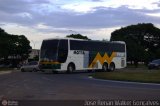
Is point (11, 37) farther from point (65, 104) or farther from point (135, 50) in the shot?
point (65, 104)

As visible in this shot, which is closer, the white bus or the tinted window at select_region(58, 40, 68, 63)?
the tinted window at select_region(58, 40, 68, 63)

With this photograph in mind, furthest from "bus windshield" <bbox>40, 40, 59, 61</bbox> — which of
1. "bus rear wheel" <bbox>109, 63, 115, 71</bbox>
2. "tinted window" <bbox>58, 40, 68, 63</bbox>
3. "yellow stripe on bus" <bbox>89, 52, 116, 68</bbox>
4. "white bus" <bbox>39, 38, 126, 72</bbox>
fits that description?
"bus rear wheel" <bbox>109, 63, 115, 71</bbox>

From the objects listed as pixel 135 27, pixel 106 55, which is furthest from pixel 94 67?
pixel 135 27

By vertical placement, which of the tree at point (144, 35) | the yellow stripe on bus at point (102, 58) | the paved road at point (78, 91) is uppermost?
the tree at point (144, 35)

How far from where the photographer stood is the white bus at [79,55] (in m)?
47.2

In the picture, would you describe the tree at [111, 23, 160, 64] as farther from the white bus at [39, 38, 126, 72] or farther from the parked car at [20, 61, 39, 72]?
the white bus at [39, 38, 126, 72]

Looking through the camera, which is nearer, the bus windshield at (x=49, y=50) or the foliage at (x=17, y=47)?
the bus windshield at (x=49, y=50)

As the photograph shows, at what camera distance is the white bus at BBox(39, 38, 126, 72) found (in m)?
47.2

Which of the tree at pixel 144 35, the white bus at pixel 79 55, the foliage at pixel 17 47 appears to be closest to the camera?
the white bus at pixel 79 55

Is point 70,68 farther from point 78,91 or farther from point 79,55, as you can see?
point 78,91

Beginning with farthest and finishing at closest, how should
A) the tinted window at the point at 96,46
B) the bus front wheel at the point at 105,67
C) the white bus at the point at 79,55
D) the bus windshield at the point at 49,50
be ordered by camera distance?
the bus front wheel at the point at 105,67 → the tinted window at the point at 96,46 → the white bus at the point at 79,55 → the bus windshield at the point at 49,50

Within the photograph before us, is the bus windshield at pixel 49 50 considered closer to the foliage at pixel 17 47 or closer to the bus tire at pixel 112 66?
the bus tire at pixel 112 66

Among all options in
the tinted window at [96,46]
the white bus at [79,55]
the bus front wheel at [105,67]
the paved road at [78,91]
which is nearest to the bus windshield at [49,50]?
the white bus at [79,55]

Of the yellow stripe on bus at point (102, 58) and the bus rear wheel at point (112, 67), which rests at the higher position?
the yellow stripe on bus at point (102, 58)
